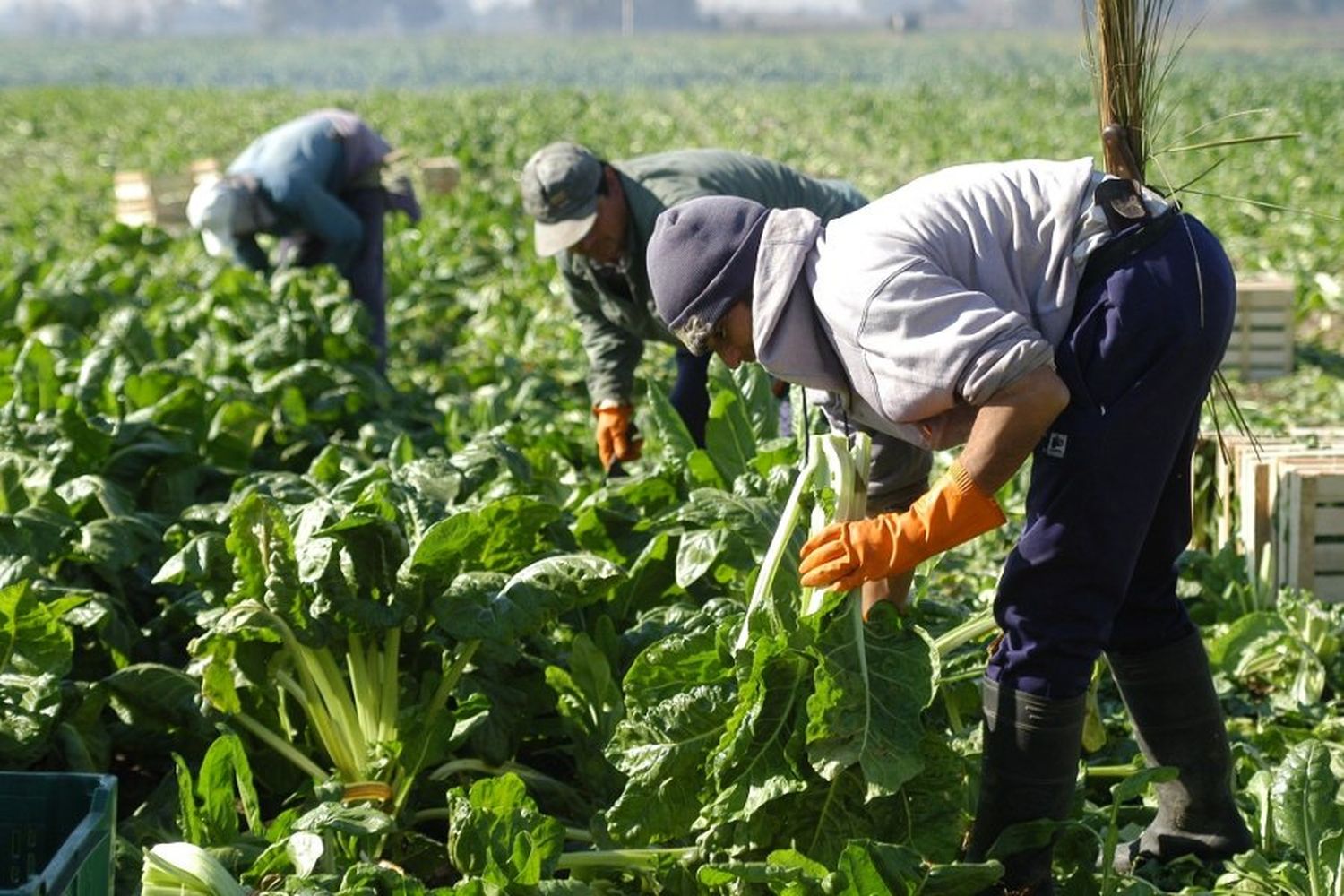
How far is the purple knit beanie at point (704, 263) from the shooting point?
3004mm

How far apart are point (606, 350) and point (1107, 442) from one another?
2.75 m

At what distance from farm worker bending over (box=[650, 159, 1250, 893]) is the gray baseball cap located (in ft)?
5.56

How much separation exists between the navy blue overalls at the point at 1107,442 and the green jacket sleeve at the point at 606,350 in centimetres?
257

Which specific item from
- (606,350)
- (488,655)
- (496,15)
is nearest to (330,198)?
A: (606,350)

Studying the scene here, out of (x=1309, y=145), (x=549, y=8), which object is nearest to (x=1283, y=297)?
(x=1309, y=145)

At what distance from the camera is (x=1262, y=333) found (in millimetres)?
8375

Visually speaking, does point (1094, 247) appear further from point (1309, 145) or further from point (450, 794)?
point (1309, 145)

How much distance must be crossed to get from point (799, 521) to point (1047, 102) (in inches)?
1118

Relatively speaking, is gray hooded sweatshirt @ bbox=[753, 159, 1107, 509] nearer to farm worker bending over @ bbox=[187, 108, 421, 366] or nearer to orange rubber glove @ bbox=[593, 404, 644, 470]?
orange rubber glove @ bbox=[593, 404, 644, 470]

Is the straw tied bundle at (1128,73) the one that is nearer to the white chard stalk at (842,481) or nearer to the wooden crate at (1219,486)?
the white chard stalk at (842,481)

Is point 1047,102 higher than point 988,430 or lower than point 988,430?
lower

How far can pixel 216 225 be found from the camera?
25.9ft

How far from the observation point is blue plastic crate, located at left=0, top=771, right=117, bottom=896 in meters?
2.61

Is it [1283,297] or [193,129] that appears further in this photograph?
[193,129]
